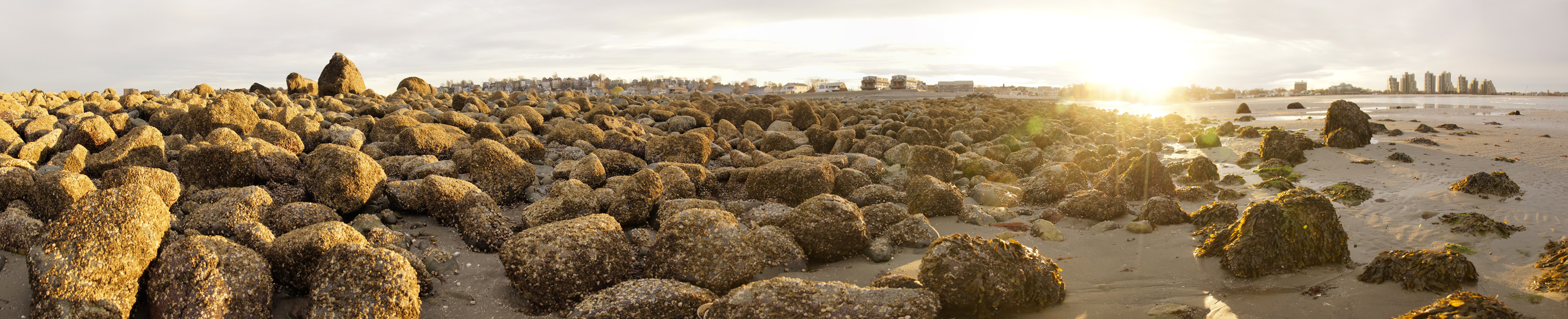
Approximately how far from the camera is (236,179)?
17.8 feet

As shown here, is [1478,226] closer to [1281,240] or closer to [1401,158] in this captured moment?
[1281,240]

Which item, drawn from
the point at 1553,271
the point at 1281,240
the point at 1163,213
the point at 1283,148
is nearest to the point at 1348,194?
the point at 1163,213

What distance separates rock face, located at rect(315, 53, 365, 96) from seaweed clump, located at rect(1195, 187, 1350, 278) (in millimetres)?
17449

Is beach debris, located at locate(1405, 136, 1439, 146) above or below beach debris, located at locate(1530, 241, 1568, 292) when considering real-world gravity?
above

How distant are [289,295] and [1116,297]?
4279 mm

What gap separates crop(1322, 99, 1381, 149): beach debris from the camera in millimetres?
9953

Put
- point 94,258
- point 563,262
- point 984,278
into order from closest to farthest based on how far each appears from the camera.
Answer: point 94,258 → point 984,278 → point 563,262

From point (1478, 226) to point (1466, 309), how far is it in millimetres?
2700

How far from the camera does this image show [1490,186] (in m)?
6.12

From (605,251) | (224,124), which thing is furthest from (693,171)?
(224,124)

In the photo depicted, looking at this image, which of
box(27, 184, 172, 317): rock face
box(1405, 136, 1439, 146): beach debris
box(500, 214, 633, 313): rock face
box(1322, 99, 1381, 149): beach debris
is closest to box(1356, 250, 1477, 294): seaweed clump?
box(500, 214, 633, 313): rock face

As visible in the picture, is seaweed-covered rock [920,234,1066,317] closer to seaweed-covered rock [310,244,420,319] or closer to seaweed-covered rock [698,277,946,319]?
seaweed-covered rock [698,277,946,319]

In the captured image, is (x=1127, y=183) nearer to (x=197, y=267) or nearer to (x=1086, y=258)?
(x=1086, y=258)

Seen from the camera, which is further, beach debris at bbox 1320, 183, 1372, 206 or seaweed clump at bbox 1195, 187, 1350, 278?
beach debris at bbox 1320, 183, 1372, 206
